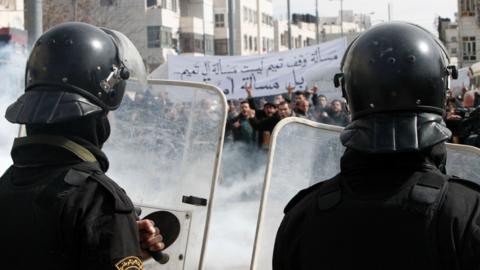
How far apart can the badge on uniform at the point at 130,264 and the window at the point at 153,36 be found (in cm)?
5544

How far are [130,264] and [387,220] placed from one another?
2.32 ft

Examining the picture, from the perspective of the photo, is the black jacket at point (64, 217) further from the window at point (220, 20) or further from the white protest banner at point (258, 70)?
the window at point (220, 20)

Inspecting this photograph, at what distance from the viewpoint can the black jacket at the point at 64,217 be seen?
7.49ft

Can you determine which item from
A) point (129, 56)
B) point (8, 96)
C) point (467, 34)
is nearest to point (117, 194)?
point (129, 56)

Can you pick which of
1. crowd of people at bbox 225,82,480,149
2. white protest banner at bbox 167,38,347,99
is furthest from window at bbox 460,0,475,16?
crowd of people at bbox 225,82,480,149

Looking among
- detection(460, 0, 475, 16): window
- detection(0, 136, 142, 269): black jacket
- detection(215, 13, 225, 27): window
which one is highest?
detection(215, 13, 225, 27): window

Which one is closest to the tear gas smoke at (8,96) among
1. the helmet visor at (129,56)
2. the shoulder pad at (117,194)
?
the helmet visor at (129,56)

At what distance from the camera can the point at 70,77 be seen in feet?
8.49

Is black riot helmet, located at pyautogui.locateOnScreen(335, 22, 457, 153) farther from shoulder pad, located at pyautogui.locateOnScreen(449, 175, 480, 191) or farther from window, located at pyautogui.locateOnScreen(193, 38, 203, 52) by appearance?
window, located at pyautogui.locateOnScreen(193, 38, 203, 52)

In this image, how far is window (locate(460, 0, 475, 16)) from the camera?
64856 millimetres

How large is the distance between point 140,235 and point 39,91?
21.2 inches

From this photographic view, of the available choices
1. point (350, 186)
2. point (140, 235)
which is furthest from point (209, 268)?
point (350, 186)

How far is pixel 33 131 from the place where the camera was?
2.56 metres

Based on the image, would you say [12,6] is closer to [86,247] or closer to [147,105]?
[147,105]
